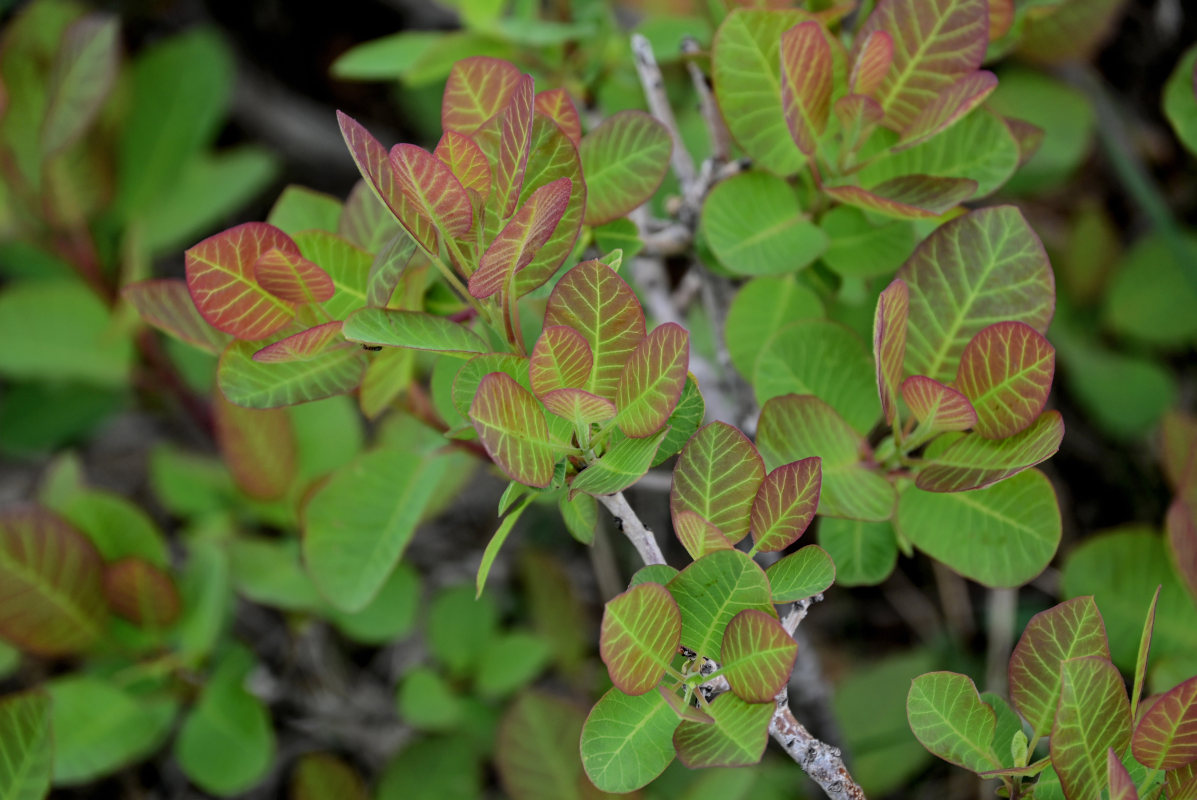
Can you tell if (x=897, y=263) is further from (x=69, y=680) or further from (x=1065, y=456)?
(x=69, y=680)

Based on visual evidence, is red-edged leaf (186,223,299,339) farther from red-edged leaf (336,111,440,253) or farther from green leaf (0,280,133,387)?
green leaf (0,280,133,387)

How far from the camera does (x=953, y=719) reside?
0.75m

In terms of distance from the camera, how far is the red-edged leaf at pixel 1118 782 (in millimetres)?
635

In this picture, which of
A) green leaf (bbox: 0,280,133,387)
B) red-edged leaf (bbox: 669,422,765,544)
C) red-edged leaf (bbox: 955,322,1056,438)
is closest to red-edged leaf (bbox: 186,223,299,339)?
red-edged leaf (bbox: 669,422,765,544)

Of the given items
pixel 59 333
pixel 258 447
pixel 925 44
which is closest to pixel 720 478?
pixel 925 44

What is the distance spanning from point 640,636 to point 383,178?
41 centimetres

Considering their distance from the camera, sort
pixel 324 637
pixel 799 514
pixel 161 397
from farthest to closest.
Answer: pixel 161 397 < pixel 324 637 < pixel 799 514

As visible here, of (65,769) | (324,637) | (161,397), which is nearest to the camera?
(65,769)

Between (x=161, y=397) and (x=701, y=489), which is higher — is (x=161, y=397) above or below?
below

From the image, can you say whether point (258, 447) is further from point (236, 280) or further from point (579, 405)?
point (579, 405)

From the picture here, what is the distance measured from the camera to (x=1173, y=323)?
1.61m

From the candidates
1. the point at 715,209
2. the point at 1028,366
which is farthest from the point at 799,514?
the point at 715,209

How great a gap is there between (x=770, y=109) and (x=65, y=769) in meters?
1.22

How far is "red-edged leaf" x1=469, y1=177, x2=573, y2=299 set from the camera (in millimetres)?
684
